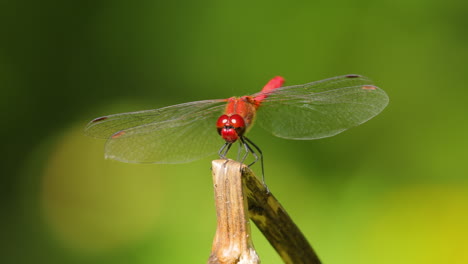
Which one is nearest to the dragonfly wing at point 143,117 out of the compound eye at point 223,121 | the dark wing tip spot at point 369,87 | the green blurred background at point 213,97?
the compound eye at point 223,121

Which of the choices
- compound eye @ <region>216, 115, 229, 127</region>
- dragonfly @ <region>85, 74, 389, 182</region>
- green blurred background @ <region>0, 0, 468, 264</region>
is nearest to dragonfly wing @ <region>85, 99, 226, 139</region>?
dragonfly @ <region>85, 74, 389, 182</region>

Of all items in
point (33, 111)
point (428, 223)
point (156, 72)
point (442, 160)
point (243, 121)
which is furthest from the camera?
point (156, 72)

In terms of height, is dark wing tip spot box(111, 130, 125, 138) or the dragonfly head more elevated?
dark wing tip spot box(111, 130, 125, 138)

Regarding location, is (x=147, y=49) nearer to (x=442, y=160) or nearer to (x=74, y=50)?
(x=74, y=50)

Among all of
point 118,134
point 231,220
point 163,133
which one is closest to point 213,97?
point 163,133

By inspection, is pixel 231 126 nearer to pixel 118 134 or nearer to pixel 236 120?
pixel 236 120

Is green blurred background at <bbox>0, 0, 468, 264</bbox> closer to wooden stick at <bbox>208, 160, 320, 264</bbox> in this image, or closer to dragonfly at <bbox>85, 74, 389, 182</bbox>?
dragonfly at <bbox>85, 74, 389, 182</bbox>

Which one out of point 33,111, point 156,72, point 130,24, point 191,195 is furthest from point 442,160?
point 33,111

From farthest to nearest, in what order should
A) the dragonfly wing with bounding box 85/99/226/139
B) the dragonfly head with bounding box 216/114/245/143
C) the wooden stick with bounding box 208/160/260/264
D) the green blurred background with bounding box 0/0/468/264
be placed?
the green blurred background with bounding box 0/0/468/264 < the dragonfly wing with bounding box 85/99/226/139 < the dragonfly head with bounding box 216/114/245/143 < the wooden stick with bounding box 208/160/260/264
